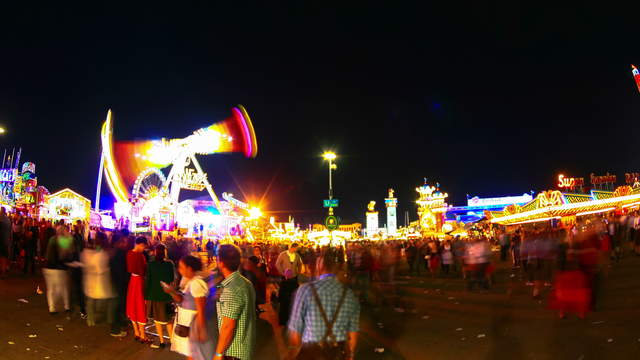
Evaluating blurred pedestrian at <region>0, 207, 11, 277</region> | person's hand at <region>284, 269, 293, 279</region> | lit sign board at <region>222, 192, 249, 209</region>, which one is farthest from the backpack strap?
lit sign board at <region>222, 192, 249, 209</region>

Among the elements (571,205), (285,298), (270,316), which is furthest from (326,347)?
(571,205)

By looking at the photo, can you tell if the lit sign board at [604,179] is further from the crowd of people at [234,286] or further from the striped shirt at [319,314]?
the striped shirt at [319,314]

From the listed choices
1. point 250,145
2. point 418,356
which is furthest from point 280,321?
point 250,145

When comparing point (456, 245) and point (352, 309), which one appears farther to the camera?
point (456, 245)

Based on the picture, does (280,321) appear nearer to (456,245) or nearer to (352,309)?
(352,309)

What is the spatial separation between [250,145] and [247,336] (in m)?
40.5

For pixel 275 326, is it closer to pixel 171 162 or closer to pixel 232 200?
pixel 171 162

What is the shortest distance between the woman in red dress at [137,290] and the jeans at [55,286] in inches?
101

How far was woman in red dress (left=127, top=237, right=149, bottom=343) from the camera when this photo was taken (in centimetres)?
842

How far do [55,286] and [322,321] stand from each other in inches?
323

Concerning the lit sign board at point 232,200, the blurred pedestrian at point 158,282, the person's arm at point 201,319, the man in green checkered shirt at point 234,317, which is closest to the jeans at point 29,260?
the blurred pedestrian at point 158,282

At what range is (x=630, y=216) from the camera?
1997 cm

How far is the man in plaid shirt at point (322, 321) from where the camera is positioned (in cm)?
403

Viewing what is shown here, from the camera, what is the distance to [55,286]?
10.2m
